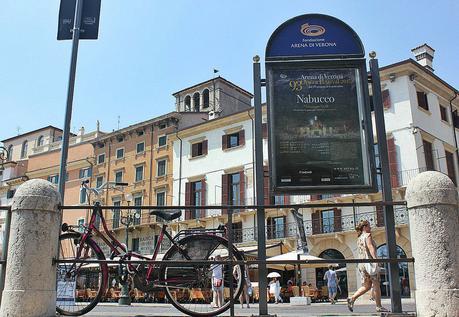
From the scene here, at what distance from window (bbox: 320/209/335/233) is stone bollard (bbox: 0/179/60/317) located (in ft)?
94.2

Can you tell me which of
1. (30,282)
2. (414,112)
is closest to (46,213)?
(30,282)

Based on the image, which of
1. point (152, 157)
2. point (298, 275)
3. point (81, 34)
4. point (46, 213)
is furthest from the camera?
point (152, 157)

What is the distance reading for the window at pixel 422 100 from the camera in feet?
107

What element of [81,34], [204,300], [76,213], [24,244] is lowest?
[204,300]

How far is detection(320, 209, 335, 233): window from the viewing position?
33.1 m

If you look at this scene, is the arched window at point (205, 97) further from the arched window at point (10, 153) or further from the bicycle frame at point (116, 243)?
the bicycle frame at point (116, 243)

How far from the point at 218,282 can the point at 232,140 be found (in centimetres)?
3273

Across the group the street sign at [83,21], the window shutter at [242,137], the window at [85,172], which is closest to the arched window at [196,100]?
the window at [85,172]

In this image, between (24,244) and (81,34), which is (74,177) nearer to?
(81,34)

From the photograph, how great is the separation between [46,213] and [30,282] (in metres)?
0.72

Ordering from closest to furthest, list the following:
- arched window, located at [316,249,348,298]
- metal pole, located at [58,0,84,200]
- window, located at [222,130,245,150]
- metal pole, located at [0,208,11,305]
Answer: metal pole, located at [0,208,11,305] < metal pole, located at [58,0,84,200] < arched window, located at [316,249,348,298] < window, located at [222,130,245,150]

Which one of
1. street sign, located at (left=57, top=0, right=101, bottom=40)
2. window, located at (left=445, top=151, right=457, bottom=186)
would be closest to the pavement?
street sign, located at (left=57, top=0, right=101, bottom=40)

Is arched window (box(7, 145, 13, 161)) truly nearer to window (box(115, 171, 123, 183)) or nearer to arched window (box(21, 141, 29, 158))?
arched window (box(21, 141, 29, 158))

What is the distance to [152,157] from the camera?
4566 cm
